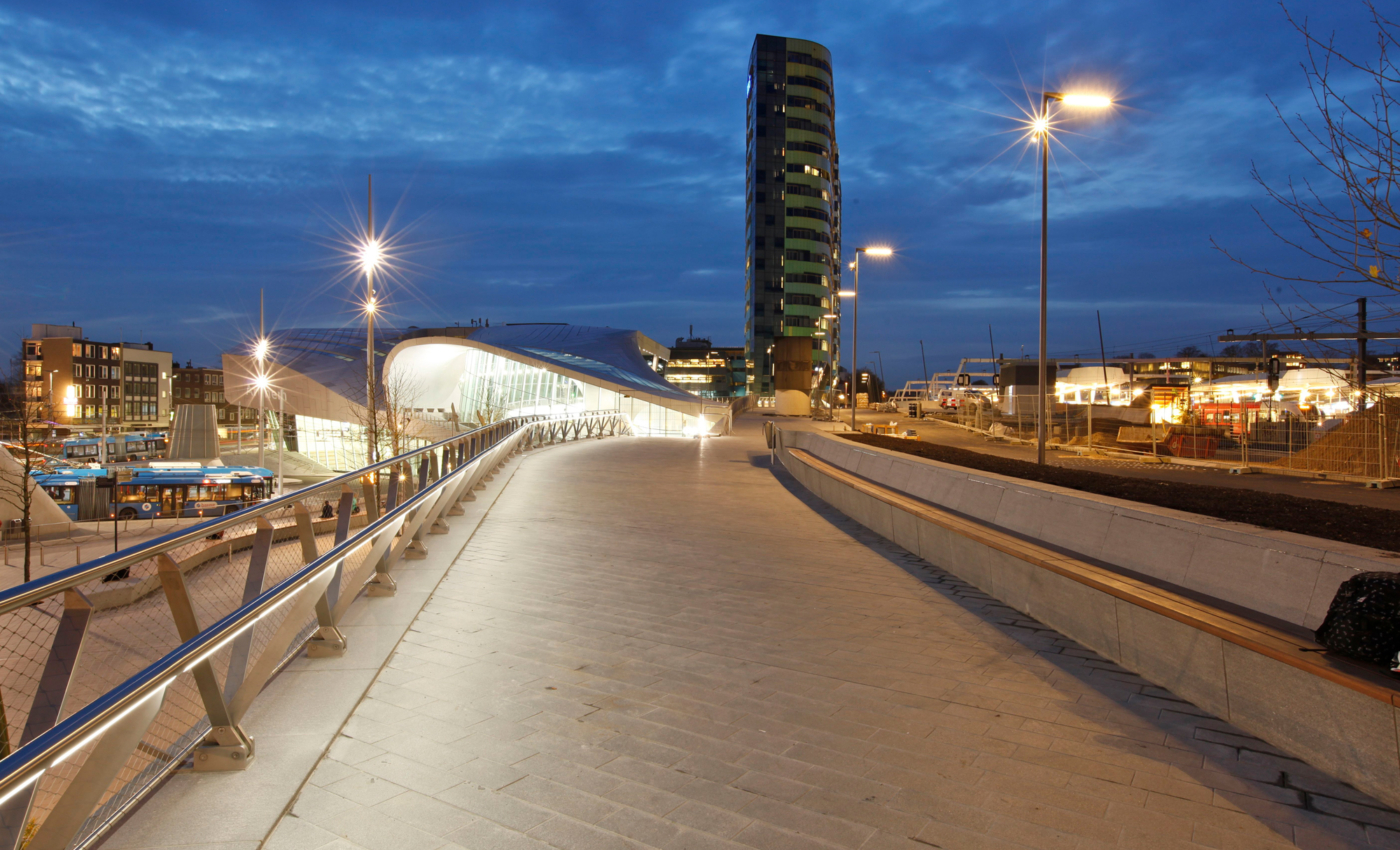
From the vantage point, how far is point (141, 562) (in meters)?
3.08

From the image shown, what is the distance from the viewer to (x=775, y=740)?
12.4 ft

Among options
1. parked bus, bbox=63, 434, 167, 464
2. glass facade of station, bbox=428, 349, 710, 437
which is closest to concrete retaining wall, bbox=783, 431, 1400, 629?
glass facade of station, bbox=428, 349, 710, 437

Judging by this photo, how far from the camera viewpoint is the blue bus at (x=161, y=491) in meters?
39.8

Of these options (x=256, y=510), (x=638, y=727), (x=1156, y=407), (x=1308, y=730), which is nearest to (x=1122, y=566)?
(x=1308, y=730)

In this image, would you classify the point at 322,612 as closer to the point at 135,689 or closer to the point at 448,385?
the point at 135,689

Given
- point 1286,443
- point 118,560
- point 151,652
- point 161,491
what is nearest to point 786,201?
point 161,491

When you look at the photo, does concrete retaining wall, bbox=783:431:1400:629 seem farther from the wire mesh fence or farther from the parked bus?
the parked bus

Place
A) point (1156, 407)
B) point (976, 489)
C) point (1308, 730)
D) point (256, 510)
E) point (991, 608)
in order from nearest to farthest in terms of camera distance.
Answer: point (1308, 730) < point (256, 510) < point (991, 608) < point (976, 489) < point (1156, 407)

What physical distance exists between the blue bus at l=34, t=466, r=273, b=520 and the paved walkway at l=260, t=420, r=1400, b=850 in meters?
39.4

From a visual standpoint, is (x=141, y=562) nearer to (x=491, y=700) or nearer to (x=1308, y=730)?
(x=491, y=700)

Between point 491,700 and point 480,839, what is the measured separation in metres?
1.40

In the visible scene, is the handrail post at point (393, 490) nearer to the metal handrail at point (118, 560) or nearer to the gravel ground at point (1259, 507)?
the metal handrail at point (118, 560)

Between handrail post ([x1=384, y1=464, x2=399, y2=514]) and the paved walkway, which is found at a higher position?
A: handrail post ([x1=384, y1=464, x2=399, y2=514])

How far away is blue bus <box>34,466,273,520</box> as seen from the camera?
39781 millimetres
